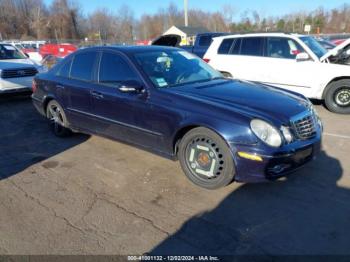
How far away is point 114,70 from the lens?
15.2 ft

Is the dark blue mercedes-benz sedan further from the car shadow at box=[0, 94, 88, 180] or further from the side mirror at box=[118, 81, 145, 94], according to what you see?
the car shadow at box=[0, 94, 88, 180]

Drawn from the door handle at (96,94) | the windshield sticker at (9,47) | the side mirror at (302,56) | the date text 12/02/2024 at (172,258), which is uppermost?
the windshield sticker at (9,47)

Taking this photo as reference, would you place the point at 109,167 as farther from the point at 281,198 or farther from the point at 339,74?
the point at 339,74

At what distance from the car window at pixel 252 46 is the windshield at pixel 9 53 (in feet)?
22.3

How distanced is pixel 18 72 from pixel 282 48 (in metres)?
6.97

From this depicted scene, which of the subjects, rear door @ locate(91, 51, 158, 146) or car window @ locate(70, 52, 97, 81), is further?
car window @ locate(70, 52, 97, 81)

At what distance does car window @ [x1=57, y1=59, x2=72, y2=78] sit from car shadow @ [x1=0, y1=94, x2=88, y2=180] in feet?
3.79

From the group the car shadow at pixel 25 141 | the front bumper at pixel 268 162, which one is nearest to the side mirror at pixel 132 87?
the front bumper at pixel 268 162

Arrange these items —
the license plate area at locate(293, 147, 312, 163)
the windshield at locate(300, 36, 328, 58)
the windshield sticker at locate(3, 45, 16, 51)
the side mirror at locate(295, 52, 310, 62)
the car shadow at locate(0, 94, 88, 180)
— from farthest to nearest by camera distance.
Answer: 1. the windshield sticker at locate(3, 45, 16, 51)
2. the windshield at locate(300, 36, 328, 58)
3. the side mirror at locate(295, 52, 310, 62)
4. the car shadow at locate(0, 94, 88, 180)
5. the license plate area at locate(293, 147, 312, 163)

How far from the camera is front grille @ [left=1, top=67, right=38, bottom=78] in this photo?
28.7ft

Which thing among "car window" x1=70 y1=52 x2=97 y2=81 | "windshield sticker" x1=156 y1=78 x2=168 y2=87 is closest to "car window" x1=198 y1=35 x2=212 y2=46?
"car window" x1=70 y1=52 x2=97 y2=81

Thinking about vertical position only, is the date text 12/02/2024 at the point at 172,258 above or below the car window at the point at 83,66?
below

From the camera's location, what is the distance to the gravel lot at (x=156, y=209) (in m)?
2.88

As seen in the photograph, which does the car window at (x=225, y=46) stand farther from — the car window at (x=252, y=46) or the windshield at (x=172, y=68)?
the windshield at (x=172, y=68)
